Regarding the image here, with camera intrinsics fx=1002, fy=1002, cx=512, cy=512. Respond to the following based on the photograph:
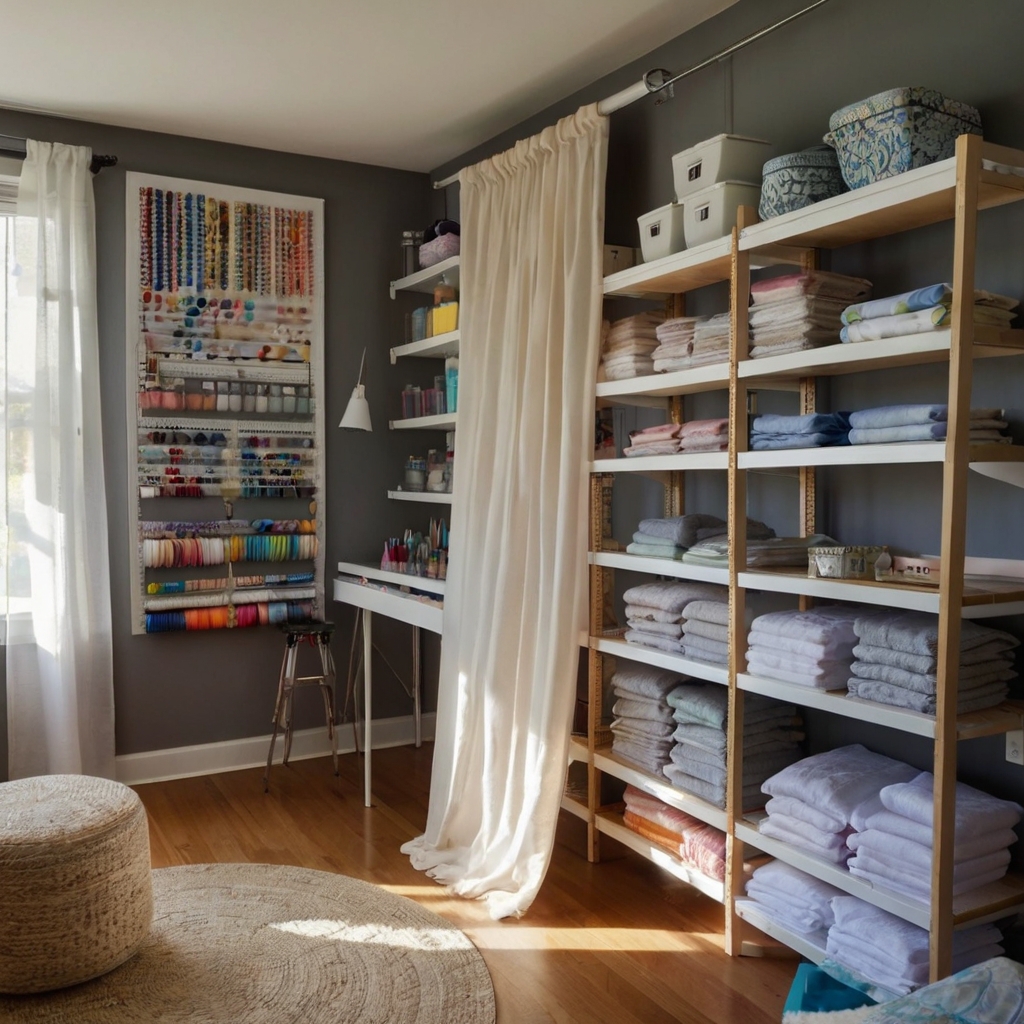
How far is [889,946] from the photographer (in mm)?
2135

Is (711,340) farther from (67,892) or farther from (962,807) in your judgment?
(67,892)

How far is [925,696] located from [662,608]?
90 centimetres

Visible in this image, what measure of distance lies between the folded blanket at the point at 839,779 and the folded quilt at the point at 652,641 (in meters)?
0.48

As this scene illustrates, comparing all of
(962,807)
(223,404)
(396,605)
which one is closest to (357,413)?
(223,404)

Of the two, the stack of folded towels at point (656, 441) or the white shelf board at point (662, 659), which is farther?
the stack of folded towels at point (656, 441)

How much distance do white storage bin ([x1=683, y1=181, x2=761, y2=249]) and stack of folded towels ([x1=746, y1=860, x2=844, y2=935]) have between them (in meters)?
1.64

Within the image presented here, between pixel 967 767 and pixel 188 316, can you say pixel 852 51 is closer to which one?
pixel 967 767

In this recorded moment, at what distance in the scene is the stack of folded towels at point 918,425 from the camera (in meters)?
2.09

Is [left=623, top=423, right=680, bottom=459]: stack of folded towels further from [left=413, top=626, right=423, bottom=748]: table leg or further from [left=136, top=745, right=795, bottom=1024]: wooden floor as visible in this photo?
[left=413, top=626, right=423, bottom=748]: table leg

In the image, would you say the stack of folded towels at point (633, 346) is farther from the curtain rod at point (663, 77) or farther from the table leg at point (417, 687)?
the table leg at point (417, 687)

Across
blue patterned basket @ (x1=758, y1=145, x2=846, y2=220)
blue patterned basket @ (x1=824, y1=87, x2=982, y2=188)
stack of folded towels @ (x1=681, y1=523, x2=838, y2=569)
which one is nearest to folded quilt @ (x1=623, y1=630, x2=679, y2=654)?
stack of folded towels @ (x1=681, y1=523, x2=838, y2=569)

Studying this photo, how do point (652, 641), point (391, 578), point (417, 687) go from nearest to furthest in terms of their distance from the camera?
1. point (652, 641)
2. point (391, 578)
3. point (417, 687)

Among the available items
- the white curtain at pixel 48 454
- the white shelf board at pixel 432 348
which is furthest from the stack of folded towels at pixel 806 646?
the white curtain at pixel 48 454

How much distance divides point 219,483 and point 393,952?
7.20 ft
